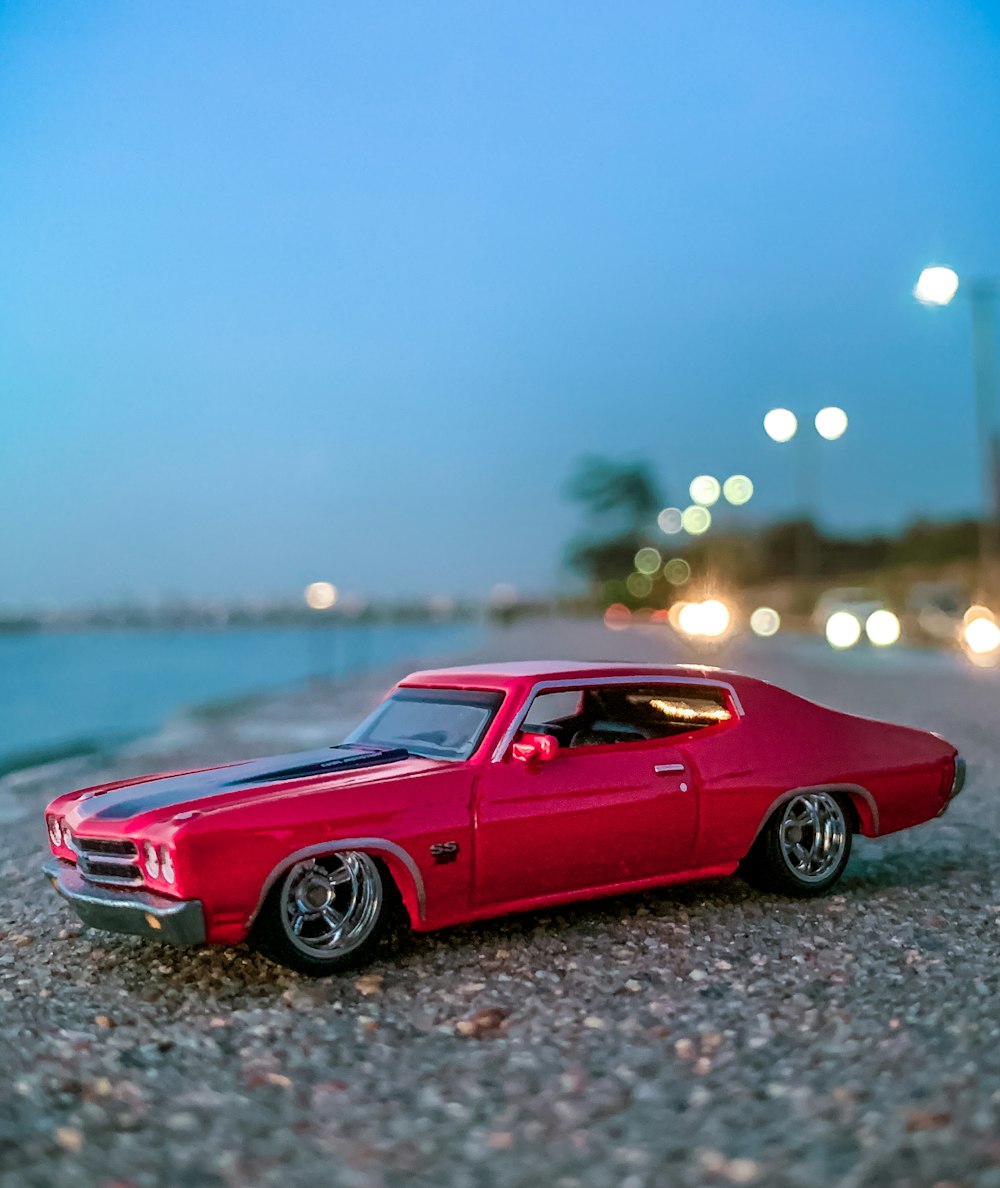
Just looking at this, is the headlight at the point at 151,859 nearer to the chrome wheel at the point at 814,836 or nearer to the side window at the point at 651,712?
the side window at the point at 651,712

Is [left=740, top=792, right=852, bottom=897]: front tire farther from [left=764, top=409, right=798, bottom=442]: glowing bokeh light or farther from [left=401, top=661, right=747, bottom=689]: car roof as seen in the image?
[left=764, top=409, right=798, bottom=442]: glowing bokeh light

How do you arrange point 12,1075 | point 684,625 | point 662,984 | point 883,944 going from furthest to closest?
1. point 684,625
2. point 883,944
3. point 662,984
4. point 12,1075

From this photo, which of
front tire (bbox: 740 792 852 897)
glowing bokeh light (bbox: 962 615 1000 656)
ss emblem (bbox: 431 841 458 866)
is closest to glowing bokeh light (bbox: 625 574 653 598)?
glowing bokeh light (bbox: 962 615 1000 656)

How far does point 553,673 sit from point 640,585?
15436 centimetres

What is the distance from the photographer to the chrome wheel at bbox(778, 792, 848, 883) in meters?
7.18

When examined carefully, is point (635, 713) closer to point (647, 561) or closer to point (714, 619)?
point (714, 619)

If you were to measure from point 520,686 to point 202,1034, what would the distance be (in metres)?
2.24

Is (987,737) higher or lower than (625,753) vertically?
lower

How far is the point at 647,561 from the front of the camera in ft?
540

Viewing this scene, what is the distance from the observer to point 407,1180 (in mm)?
3791

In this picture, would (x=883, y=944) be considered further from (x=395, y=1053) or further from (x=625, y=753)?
(x=395, y=1053)

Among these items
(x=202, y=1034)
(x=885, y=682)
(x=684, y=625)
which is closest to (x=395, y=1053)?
(x=202, y=1034)

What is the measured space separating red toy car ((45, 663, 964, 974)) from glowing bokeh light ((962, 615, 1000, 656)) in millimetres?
29566

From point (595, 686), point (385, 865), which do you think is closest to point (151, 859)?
point (385, 865)
